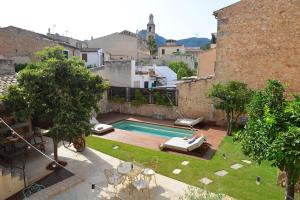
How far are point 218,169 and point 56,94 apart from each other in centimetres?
912

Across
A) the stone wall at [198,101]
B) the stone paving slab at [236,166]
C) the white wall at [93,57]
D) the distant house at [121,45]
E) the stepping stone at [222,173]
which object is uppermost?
the distant house at [121,45]

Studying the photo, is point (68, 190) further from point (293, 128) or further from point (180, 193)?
point (293, 128)

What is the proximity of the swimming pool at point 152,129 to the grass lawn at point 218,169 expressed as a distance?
15.8 feet

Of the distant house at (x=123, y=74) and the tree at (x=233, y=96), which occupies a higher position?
the distant house at (x=123, y=74)

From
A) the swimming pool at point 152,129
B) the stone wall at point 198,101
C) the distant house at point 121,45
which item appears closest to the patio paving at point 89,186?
the swimming pool at point 152,129

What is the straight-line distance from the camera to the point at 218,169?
13586mm

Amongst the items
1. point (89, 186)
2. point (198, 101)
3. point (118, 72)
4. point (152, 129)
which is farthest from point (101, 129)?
point (118, 72)

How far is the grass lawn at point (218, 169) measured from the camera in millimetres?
11180

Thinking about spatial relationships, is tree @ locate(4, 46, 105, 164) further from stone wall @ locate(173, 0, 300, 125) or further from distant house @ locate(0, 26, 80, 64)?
distant house @ locate(0, 26, 80, 64)

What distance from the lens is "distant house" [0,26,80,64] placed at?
29922 mm

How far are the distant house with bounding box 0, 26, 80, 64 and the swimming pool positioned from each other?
15553 mm

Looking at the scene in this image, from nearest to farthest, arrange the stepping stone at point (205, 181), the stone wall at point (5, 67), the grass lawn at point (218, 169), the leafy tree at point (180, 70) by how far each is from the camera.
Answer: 1. the grass lawn at point (218, 169)
2. the stepping stone at point (205, 181)
3. the stone wall at point (5, 67)
4. the leafy tree at point (180, 70)

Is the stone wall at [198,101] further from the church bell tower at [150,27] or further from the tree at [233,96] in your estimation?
the church bell tower at [150,27]

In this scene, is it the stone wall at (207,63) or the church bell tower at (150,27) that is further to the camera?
the church bell tower at (150,27)
